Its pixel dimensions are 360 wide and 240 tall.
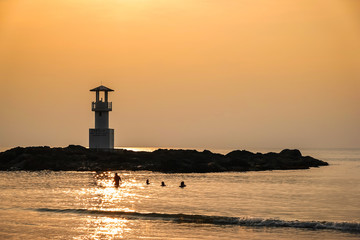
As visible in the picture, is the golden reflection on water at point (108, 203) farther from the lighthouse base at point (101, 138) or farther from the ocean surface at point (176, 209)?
the lighthouse base at point (101, 138)

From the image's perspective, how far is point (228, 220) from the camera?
123 feet

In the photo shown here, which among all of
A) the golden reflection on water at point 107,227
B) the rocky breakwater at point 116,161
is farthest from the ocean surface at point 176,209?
the rocky breakwater at point 116,161

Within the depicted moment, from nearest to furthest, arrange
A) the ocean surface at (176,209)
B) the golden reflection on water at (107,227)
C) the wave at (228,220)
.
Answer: the golden reflection on water at (107,227), the ocean surface at (176,209), the wave at (228,220)

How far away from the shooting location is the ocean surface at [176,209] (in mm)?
33156

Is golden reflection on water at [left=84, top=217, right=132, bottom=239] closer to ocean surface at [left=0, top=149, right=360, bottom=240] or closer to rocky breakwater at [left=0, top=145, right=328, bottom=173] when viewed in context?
ocean surface at [left=0, top=149, right=360, bottom=240]

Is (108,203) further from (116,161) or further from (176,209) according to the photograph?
(116,161)

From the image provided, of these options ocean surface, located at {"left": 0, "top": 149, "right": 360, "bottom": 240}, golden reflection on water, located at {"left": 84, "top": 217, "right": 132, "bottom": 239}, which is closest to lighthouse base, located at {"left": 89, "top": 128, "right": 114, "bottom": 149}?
ocean surface, located at {"left": 0, "top": 149, "right": 360, "bottom": 240}

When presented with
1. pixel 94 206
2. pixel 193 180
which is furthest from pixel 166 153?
pixel 94 206

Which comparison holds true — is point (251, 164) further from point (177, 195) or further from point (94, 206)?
point (94, 206)

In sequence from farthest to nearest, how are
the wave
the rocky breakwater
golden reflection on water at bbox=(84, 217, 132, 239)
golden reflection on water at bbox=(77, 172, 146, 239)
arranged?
the rocky breakwater → the wave → golden reflection on water at bbox=(77, 172, 146, 239) → golden reflection on water at bbox=(84, 217, 132, 239)

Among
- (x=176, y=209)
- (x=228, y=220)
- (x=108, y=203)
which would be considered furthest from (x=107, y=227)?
(x=108, y=203)

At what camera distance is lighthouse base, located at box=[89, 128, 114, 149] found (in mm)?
87938

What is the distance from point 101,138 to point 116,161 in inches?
187

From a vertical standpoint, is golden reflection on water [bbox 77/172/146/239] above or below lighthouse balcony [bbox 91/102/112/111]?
below
